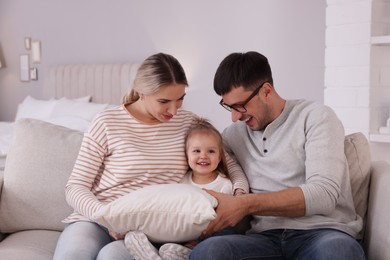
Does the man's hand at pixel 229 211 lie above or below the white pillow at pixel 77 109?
below

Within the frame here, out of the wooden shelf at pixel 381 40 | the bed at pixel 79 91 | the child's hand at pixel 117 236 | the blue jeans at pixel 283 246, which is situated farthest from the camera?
the bed at pixel 79 91

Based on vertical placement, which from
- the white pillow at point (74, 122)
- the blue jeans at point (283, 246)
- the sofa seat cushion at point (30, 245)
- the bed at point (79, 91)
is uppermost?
the bed at point (79, 91)

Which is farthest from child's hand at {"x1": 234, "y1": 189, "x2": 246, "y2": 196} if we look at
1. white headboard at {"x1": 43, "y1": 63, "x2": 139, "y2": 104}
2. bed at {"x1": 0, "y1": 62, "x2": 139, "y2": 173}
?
white headboard at {"x1": 43, "y1": 63, "x2": 139, "y2": 104}

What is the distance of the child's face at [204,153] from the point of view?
2.07m

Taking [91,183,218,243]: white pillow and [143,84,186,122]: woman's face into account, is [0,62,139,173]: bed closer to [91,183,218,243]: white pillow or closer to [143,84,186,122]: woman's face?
[143,84,186,122]: woman's face

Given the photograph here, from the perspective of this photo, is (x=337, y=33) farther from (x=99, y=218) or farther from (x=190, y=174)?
(x=99, y=218)

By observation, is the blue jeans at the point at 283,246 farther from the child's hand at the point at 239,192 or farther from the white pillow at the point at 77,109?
the white pillow at the point at 77,109

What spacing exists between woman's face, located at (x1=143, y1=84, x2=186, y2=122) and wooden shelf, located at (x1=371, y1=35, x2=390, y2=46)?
123cm

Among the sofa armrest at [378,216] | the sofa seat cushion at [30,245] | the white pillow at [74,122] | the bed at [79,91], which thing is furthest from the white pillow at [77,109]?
the sofa armrest at [378,216]

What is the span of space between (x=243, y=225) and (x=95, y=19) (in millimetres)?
3611

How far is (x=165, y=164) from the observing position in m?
2.09

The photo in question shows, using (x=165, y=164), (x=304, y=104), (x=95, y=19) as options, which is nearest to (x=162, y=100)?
(x=165, y=164)

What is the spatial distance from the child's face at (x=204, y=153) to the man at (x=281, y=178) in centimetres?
10

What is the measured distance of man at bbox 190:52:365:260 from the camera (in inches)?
69.7
